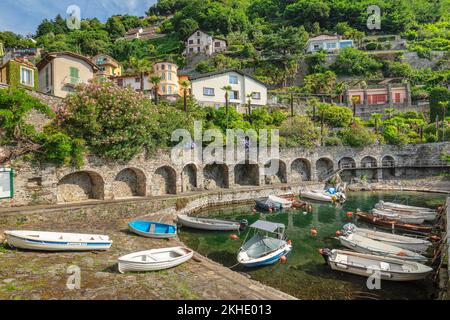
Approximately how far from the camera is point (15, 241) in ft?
40.3

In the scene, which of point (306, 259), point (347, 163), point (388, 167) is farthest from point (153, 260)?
point (388, 167)

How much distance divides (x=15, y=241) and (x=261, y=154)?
973 inches

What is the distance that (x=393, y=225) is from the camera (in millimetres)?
19734

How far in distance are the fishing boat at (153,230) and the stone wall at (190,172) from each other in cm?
739

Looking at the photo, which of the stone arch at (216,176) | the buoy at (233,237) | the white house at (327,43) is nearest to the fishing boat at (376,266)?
the buoy at (233,237)

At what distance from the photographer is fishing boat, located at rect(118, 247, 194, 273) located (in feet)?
34.7

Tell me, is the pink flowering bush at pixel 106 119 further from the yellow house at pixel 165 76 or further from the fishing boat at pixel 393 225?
the yellow house at pixel 165 76

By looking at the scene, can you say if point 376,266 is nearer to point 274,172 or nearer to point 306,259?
point 306,259

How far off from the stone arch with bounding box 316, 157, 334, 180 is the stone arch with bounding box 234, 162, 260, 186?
33.6ft

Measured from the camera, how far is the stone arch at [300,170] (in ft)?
119

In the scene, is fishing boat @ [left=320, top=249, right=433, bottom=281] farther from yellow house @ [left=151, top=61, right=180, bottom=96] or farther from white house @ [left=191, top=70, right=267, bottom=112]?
yellow house @ [left=151, top=61, right=180, bottom=96]

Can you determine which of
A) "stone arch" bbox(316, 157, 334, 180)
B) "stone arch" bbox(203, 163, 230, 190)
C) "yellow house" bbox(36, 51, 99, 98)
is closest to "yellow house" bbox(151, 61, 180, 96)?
"yellow house" bbox(36, 51, 99, 98)
